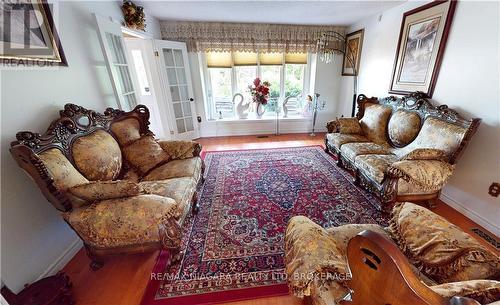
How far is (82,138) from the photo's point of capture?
5.35 feet

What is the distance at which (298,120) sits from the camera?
181 inches

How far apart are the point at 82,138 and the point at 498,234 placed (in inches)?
146

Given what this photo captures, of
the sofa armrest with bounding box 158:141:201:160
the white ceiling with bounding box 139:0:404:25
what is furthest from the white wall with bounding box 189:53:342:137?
the sofa armrest with bounding box 158:141:201:160

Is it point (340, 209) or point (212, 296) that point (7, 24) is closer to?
point (212, 296)

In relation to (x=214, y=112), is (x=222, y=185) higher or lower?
lower

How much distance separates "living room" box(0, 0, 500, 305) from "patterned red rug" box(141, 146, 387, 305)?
0.6 inches

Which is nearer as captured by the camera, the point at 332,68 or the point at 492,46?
the point at 492,46

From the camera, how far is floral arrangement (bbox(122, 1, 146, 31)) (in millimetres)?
2533

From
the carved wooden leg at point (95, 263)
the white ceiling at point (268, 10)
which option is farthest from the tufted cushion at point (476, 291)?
the white ceiling at point (268, 10)

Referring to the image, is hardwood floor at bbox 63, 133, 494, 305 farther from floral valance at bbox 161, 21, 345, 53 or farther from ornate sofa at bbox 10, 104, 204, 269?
floral valance at bbox 161, 21, 345, 53

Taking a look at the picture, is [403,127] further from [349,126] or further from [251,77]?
A: [251,77]

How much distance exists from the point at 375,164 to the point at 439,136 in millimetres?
647

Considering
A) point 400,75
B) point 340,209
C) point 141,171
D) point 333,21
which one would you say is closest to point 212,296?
point 141,171

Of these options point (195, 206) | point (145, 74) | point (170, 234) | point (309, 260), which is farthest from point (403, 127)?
point (145, 74)
